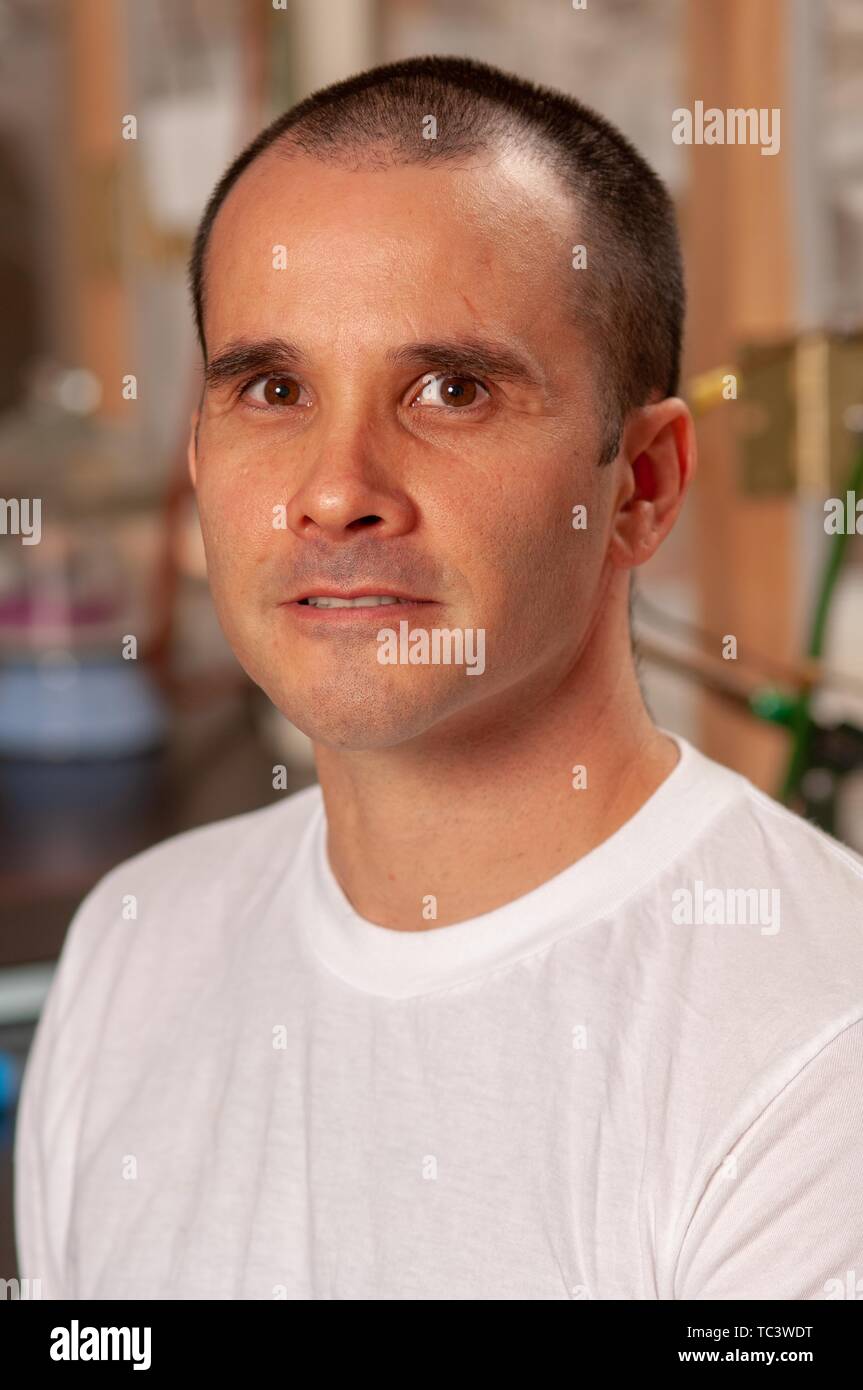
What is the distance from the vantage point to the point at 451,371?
580mm

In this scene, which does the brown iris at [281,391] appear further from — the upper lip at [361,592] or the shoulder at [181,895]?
the shoulder at [181,895]

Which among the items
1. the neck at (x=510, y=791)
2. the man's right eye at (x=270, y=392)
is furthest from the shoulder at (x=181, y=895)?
the man's right eye at (x=270, y=392)

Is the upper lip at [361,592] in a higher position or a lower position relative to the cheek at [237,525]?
lower

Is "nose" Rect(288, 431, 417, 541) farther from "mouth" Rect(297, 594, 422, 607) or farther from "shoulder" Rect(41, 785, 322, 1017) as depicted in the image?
"shoulder" Rect(41, 785, 322, 1017)

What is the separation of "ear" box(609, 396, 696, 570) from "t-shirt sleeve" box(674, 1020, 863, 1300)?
0.21 m

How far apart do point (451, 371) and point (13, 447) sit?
135cm

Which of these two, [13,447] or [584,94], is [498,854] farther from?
[13,447]

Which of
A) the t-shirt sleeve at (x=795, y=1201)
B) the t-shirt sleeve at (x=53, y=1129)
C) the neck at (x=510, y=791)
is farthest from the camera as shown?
the t-shirt sleeve at (x=53, y=1129)

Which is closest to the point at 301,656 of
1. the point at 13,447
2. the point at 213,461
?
the point at 213,461

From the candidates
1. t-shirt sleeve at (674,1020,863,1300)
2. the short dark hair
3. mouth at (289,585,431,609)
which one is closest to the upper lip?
mouth at (289,585,431,609)

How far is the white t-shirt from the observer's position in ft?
1.83

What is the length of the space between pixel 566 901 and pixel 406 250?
24 cm

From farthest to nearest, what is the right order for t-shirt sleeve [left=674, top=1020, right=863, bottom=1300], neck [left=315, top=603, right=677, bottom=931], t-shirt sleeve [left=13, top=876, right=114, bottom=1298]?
t-shirt sleeve [left=13, top=876, right=114, bottom=1298]
neck [left=315, top=603, right=677, bottom=931]
t-shirt sleeve [left=674, top=1020, right=863, bottom=1300]

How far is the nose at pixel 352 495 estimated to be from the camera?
559 mm
